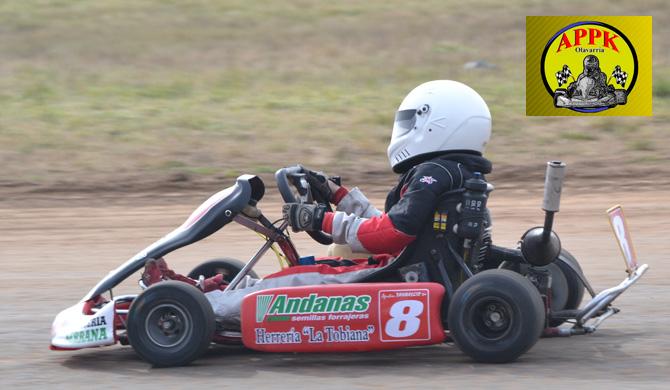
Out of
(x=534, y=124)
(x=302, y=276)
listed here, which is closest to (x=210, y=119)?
(x=534, y=124)

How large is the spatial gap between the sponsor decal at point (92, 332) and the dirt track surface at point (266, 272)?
0.16 meters

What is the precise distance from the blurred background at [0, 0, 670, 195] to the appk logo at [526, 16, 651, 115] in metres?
0.29

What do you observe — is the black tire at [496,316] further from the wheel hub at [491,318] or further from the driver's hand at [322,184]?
the driver's hand at [322,184]

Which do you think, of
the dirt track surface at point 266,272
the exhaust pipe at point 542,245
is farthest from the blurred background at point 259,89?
the exhaust pipe at point 542,245

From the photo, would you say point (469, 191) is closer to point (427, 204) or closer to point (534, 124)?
point (427, 204)

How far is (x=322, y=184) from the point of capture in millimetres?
6211

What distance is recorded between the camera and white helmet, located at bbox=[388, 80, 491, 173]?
5812 mm

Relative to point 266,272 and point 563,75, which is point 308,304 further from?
point 563,75

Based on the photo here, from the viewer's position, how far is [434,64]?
64.0ft

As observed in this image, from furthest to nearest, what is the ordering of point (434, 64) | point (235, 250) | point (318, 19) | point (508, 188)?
point (318, 19) < point (434, 64) < point (508, 188) < point (235, 250)

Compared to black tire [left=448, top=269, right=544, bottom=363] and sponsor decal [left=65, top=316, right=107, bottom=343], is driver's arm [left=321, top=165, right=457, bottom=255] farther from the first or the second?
sponsor decal [left=65, top=316, right=107, bottom=343]

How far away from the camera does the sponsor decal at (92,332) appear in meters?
5.74

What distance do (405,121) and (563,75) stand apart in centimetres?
884

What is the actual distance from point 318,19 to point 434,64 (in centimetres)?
485
